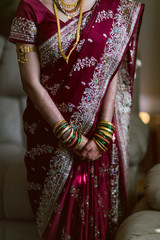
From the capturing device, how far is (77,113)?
3.67 ft

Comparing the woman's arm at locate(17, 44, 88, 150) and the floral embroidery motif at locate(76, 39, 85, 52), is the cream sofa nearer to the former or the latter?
the woman's arm at locate(17, 44, 88, 150)

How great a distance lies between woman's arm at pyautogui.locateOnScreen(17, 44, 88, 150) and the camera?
1.08 metres

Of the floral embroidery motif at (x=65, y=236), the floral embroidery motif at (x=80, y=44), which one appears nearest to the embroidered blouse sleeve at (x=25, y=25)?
the floral embroidery motif at (x=80, y=44)

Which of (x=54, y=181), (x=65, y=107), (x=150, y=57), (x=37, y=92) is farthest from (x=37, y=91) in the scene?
(x=150, y=57)

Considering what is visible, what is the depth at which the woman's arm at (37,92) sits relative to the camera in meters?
1.08

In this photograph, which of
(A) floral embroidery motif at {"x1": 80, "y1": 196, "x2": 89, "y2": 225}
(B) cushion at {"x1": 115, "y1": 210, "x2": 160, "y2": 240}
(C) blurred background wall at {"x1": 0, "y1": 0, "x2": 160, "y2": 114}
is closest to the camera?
(B) cushion at {"x1": 115, "y1": 210, "x2": 160, "y2": 240}

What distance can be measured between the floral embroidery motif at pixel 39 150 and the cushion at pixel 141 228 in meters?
0.37

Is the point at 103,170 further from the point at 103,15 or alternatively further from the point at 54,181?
the point at 103,15

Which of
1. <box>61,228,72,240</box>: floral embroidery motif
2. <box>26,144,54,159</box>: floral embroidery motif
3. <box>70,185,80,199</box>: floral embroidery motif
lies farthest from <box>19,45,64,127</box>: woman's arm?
<box>61,228,72,240</box>: floral embroidery motif

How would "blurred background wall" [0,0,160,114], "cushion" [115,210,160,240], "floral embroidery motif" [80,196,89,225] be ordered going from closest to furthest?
"cushion" [115,210,160,240], "floral embroidery motif" [80,196,89,225], "blurred background wall" [0,0,160,114]

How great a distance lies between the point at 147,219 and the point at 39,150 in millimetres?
452

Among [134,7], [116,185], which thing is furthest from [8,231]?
[134,7]

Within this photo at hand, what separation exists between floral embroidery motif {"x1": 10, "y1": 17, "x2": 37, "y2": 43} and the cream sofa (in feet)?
2.28

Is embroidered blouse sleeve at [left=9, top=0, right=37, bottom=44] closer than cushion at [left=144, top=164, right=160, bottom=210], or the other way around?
embroidered blouse sleeve at [left=9, top=0, right=37, bottom=44]
